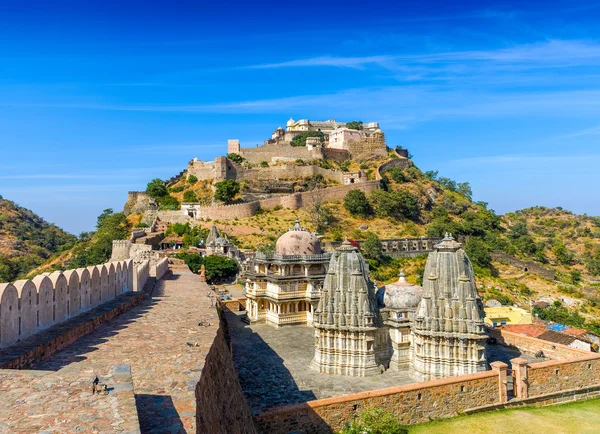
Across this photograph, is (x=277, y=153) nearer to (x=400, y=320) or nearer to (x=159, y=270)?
(x=159, y=270)

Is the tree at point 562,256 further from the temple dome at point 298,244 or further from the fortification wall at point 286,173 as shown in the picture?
the temple dome at point 298,244

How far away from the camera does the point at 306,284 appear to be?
91.2ft

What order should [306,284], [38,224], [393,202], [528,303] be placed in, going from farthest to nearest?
[38,224]
[393,202]
[528,303]
[306,284]

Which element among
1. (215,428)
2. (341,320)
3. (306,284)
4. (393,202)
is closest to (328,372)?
(341,320)

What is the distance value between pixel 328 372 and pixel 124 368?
13787 mm

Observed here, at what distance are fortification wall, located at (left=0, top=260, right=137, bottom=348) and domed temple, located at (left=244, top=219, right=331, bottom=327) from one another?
42.5 ft

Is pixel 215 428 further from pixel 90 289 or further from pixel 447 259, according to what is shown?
pixel 447 259

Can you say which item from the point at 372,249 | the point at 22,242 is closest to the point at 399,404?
the point at 372,249

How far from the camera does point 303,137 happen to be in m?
81.3

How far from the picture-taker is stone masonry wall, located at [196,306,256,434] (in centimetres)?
705

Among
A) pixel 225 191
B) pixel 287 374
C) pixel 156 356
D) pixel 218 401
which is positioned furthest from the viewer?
pixel 225 191

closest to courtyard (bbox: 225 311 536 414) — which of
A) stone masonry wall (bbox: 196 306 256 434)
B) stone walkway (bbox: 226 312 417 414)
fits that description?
stone walkway (bbox: 226 312 417 414)

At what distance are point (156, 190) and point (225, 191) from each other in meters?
11.4

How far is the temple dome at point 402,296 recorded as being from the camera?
1953 cm
